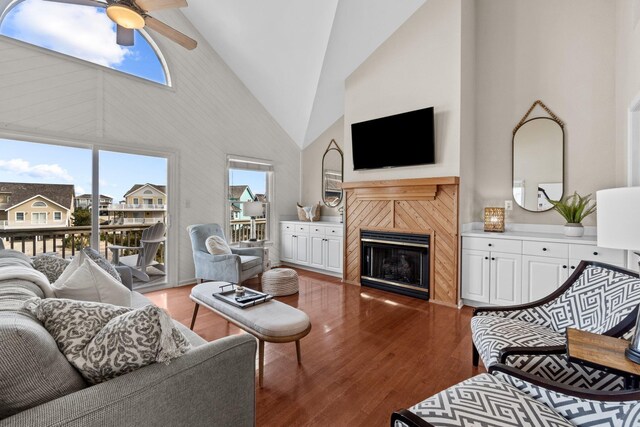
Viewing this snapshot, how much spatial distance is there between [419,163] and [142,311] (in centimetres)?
358

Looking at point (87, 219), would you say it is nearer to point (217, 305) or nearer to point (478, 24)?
point (217, 305)

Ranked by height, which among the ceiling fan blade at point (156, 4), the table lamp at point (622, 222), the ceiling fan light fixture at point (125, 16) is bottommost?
the table lamp at point (622, 222)

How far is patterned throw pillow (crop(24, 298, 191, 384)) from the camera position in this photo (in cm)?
96

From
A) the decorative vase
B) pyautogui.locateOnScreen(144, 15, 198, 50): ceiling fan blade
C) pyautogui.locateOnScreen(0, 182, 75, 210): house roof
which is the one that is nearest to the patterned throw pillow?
pyautogui.locateOnScreen(144, 15, 198, 50): ceiling fan blade

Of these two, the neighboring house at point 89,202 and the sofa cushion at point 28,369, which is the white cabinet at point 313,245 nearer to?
the neighboring house at point 89,202

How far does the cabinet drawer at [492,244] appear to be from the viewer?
326 cm

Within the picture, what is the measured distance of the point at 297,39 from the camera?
13.9ft

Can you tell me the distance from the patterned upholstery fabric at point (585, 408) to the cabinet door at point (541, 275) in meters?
2.23

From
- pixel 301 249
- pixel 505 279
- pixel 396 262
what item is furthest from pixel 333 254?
pixel 505 279

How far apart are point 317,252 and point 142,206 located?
2767 mm

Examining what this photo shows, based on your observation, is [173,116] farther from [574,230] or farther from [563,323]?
[574,230]

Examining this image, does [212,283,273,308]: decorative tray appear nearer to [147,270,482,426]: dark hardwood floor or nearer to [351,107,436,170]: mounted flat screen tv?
[147,270,482,426]: dark hardwood floor

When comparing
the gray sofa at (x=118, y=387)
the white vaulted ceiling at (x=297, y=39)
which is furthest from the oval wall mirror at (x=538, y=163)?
the gray sofa at (x=118, y=387)

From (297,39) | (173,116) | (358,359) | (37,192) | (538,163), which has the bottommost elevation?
(358,359)
